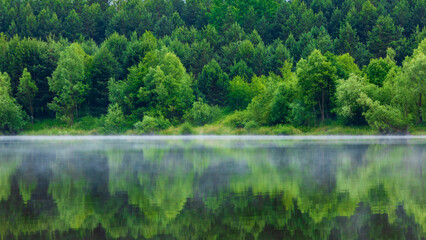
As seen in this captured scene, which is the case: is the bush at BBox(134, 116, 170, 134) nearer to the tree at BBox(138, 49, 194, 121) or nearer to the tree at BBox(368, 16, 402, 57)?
the tree at BBox(138, 49, 194, 121)

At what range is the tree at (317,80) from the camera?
297 feet

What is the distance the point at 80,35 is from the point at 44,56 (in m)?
32.1

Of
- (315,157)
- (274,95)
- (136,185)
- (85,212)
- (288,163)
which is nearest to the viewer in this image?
(85,212)

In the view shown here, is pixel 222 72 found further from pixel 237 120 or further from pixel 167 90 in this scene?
pixel 237 120

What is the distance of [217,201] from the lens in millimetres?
23125

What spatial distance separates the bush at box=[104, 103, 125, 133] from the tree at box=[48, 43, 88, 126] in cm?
901

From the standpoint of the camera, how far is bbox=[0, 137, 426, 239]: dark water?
17766 millimetres

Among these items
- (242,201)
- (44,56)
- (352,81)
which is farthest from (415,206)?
(44,56)

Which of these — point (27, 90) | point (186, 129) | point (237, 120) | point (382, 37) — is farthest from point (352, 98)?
point (27, 90)

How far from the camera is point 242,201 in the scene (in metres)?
22.9

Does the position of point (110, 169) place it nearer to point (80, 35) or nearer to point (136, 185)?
point (136, 185)

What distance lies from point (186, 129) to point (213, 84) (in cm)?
1405

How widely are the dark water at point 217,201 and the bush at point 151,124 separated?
61.7m

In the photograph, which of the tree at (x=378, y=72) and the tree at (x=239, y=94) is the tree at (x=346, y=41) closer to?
the tree at (x=239, y=94)
